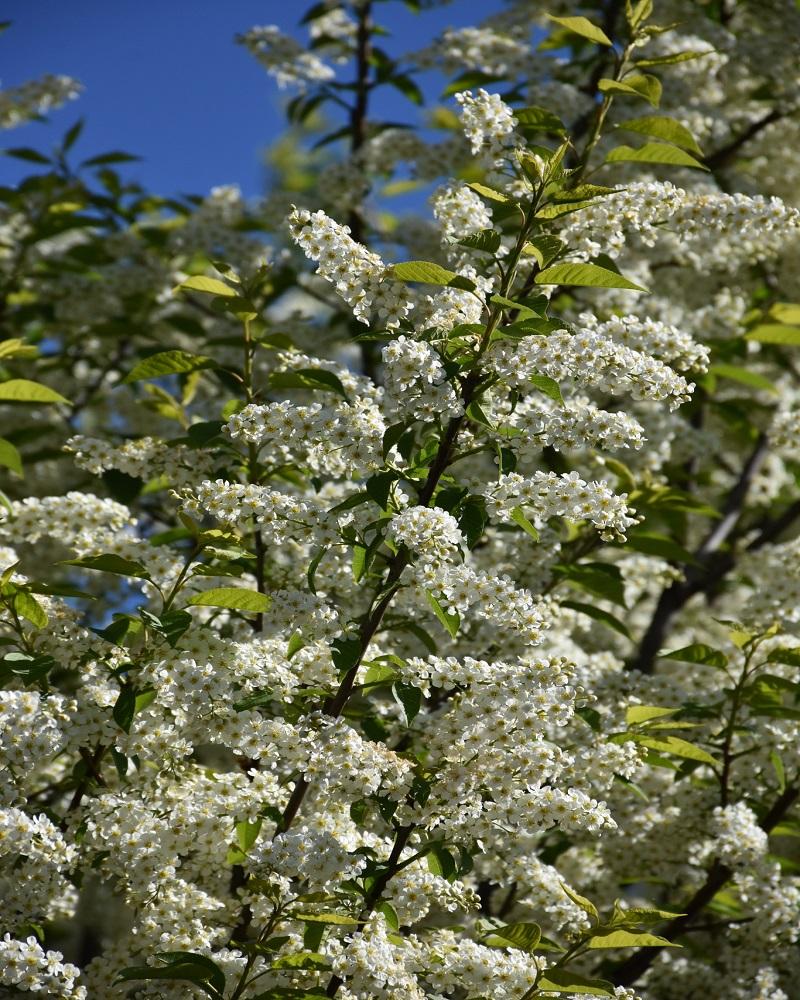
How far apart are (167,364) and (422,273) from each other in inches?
55.9

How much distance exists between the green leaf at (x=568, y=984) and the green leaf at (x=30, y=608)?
6.24 feet

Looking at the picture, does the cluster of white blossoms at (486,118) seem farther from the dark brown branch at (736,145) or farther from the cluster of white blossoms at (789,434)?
the dark brown branch at (736,145)

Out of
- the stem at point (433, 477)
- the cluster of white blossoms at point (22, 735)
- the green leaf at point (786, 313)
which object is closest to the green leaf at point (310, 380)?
the stem at point (433, 477)

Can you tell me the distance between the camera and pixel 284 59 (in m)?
7.85

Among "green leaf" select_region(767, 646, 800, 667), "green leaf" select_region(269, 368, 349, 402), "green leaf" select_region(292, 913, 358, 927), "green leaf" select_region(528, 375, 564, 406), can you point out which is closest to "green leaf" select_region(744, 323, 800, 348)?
"green leaf" select_region(767, 646, 800, 667)

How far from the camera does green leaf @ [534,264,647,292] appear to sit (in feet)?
11.4

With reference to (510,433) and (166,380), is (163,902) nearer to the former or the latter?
(510,433)

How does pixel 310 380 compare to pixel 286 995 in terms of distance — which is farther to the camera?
pixel 310 380

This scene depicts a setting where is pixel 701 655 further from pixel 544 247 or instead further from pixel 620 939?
pixel 544 247

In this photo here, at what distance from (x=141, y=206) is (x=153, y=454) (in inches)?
177

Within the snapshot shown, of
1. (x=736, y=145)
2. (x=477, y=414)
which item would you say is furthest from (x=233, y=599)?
(x=736, y=145)

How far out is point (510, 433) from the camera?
354cm

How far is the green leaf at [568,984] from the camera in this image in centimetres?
314

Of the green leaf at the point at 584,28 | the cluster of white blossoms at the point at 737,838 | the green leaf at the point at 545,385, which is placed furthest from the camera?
the cluster of white blossoms at the point at 737,838
